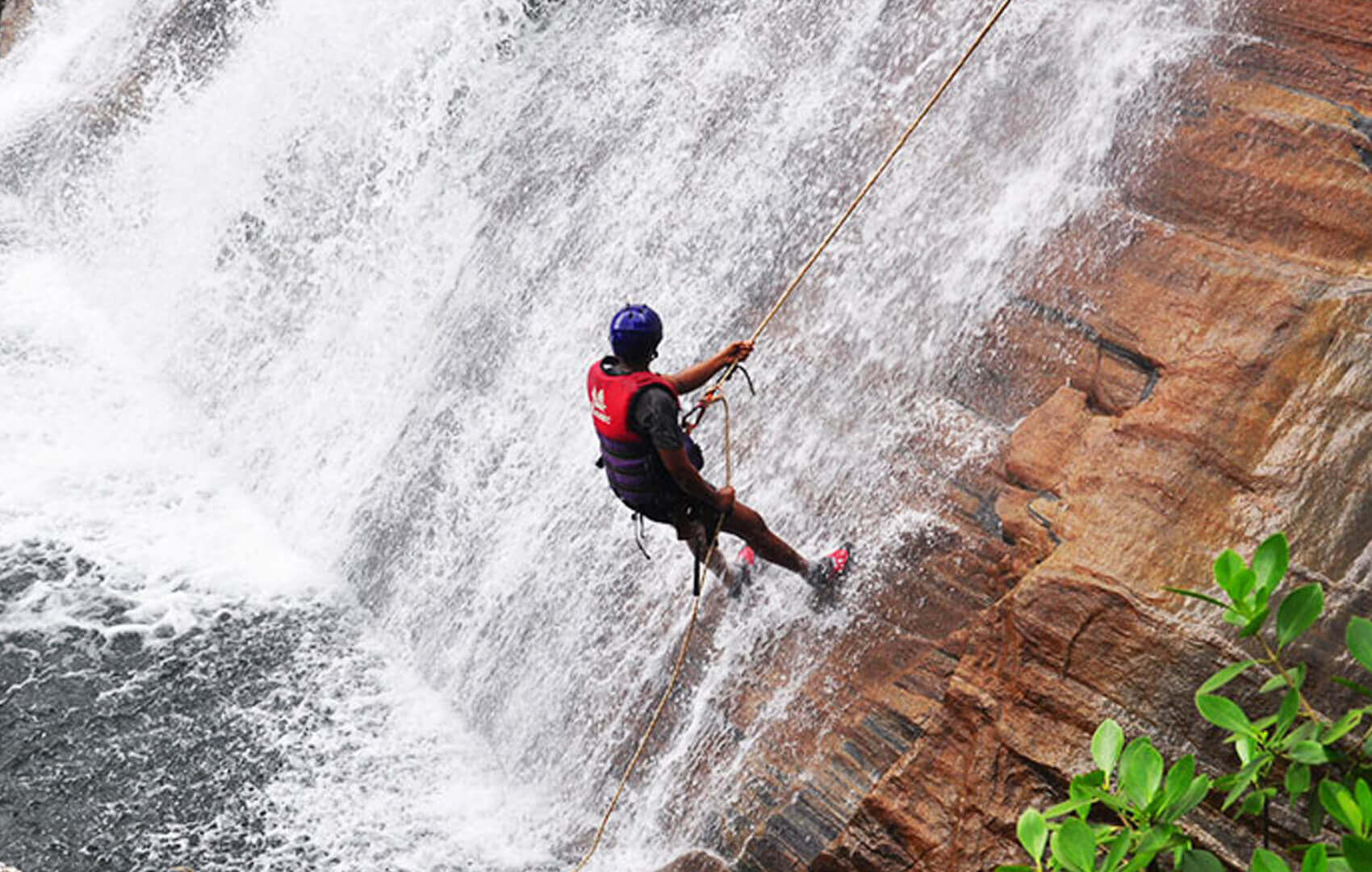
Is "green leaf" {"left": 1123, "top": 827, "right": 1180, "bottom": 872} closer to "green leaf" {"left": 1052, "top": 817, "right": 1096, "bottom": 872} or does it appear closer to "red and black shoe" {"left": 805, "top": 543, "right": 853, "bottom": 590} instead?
"green leaf" {"left": 1052, "top": 817, "right": 1096, "bottom": 872}

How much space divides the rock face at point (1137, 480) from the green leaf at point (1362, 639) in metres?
0.99

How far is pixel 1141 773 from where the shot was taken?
8.55 feet

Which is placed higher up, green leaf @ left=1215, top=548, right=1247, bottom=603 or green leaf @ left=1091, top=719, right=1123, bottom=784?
green leaf @ left=1215, top=548, right=1247, bottom=603

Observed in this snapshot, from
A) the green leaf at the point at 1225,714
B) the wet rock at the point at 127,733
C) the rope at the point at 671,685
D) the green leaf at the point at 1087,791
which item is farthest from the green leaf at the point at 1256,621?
the wet rock at the point at 127,733

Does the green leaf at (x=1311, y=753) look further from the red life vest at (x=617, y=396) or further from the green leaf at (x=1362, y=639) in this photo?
the red life vest at (x=617, y=396)

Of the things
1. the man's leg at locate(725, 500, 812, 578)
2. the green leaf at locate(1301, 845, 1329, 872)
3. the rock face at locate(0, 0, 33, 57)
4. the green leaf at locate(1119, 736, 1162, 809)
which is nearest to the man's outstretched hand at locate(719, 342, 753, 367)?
the man's leg at locate(725, 500, 812, 578)

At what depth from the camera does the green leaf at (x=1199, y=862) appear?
8.38 feet

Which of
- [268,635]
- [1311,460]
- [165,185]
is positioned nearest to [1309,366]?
[1311,460]

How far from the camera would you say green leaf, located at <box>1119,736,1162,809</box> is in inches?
102

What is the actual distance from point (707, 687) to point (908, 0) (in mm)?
3558

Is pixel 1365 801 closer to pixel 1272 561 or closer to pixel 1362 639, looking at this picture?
pixel 1362 639

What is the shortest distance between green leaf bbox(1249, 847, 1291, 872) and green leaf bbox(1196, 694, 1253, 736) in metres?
0.28

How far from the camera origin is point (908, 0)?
6336 millimetres

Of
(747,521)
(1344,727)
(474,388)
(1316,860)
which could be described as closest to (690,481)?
(747,521)
